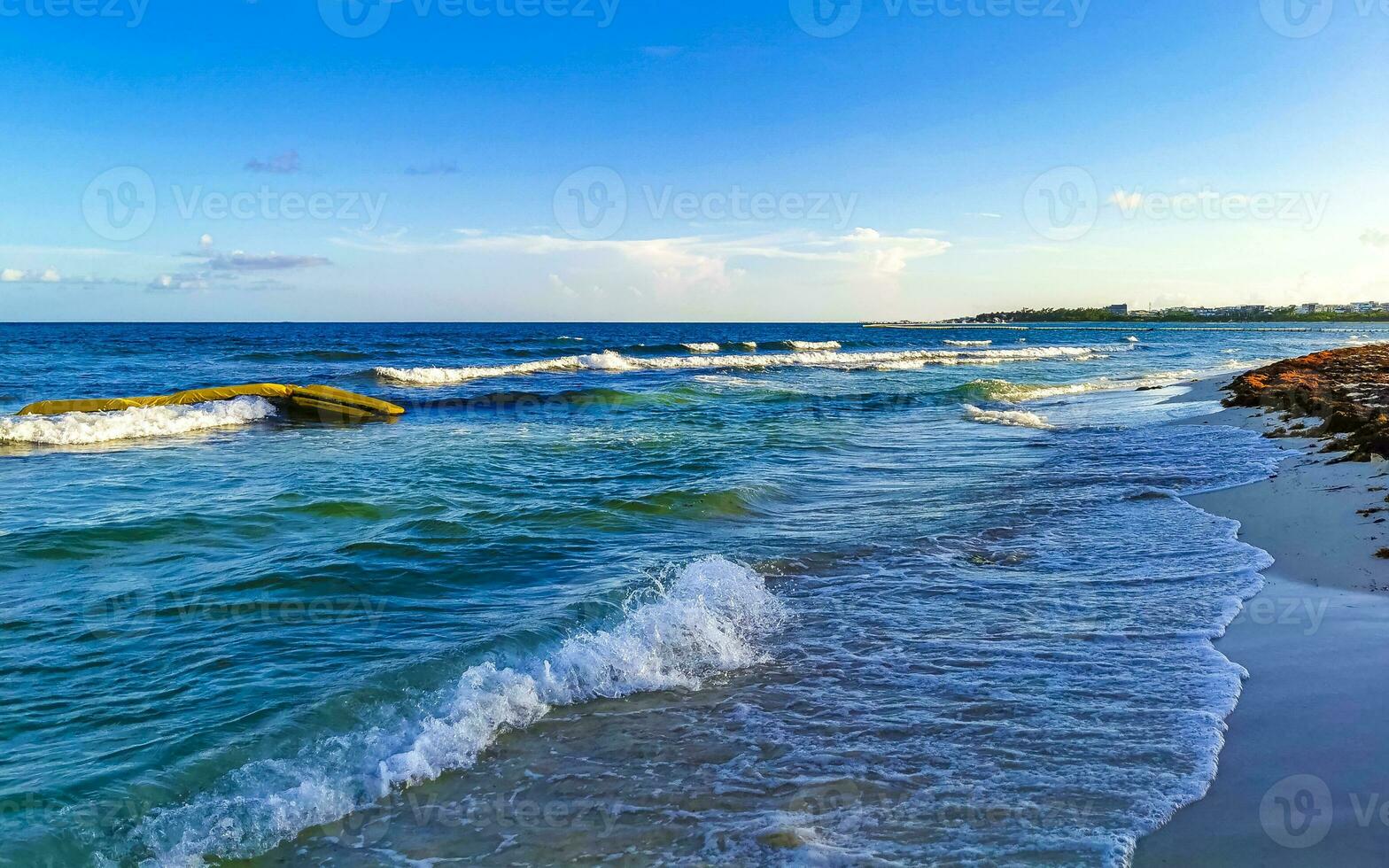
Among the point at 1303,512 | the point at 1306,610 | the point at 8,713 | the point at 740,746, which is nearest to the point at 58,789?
the point at 8,713

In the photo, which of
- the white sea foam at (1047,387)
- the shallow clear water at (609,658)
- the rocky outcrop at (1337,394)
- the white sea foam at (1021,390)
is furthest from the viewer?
the white sea foam at (1047,387)

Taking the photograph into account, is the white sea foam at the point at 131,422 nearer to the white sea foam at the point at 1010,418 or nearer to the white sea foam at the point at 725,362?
the white sea foam at the point at 725,362

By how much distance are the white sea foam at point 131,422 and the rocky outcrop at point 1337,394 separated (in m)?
19.8

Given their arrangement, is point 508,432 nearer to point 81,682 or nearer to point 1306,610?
point 81,682

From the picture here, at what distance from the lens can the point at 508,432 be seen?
17.5m

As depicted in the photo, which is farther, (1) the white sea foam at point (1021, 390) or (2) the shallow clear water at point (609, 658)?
(1) the white sea foam at point (1021, 390)

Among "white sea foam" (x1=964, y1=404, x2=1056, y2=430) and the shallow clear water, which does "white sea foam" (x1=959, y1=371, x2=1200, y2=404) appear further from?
the shallow clear water

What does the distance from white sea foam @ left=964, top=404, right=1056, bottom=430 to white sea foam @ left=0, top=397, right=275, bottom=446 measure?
16542 millimetres

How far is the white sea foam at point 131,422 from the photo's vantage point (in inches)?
602

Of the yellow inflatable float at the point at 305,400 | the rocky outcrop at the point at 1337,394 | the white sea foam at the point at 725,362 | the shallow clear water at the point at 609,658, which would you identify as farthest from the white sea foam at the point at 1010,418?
the white sea foam at the point at 725,362

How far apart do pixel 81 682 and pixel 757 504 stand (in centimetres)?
694

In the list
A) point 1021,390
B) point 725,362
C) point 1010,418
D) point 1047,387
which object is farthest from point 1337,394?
point 725,362

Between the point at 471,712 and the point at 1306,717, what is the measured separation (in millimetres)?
4236

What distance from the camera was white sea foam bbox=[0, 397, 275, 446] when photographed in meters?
15.3
